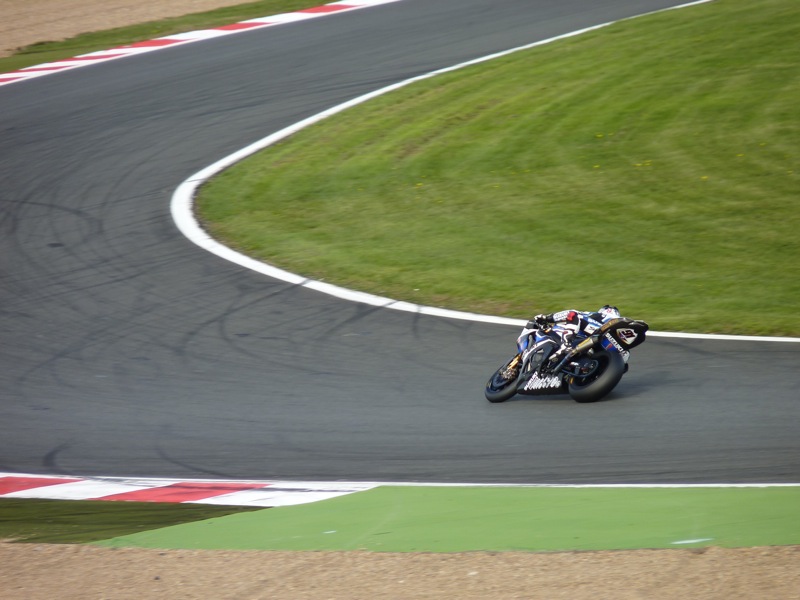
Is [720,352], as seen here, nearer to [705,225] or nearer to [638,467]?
[638,467]

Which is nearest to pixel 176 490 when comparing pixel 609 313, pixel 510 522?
pixel 510 522

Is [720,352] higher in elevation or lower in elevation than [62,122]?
lower

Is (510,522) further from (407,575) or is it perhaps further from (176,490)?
(176,490)

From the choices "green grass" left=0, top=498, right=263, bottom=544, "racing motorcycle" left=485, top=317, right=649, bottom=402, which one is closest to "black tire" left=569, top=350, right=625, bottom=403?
Result: "racing motorcycle" left=485, top=317, right=649, bottom=402

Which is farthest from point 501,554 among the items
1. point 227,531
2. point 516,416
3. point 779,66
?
point 779,66

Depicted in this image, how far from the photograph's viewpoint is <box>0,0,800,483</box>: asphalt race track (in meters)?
7.58

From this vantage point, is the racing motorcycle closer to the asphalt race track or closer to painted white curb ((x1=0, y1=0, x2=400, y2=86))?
the asphalt race track

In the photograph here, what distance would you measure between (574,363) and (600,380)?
0.29m

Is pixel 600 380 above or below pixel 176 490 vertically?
above

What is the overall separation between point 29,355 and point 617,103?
990 centimetres

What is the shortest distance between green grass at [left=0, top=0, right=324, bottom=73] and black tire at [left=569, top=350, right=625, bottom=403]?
674 inches

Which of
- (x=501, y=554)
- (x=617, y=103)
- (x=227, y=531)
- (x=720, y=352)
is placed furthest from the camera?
(x=617, y=103)

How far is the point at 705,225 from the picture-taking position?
1266 centimetres

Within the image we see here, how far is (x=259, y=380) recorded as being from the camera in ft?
31.0
